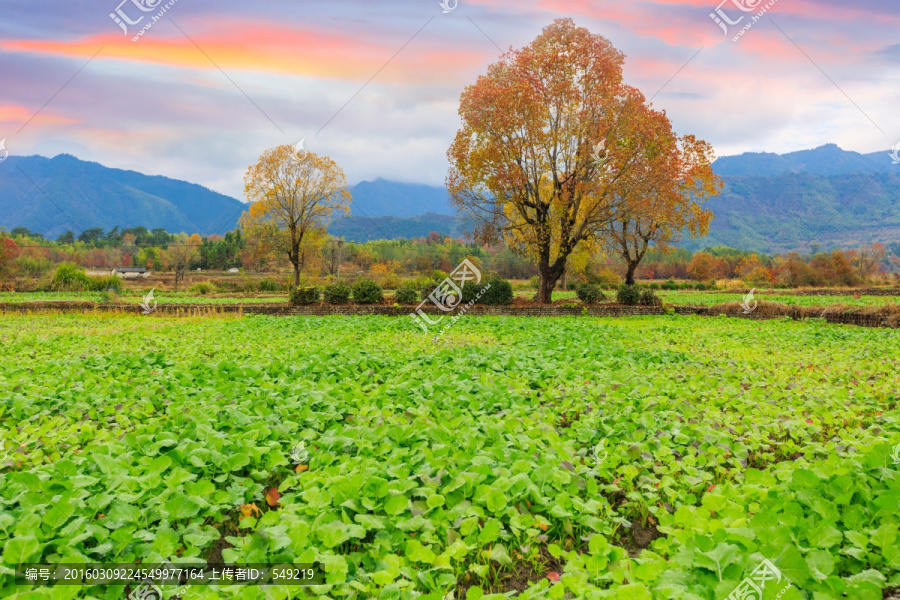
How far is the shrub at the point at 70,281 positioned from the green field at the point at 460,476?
32.2 meters

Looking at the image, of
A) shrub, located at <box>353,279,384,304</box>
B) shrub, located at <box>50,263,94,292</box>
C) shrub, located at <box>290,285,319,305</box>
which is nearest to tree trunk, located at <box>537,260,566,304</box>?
shrub, located at <box>353,279,384,304</box>

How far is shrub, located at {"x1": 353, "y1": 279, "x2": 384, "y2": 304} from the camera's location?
2433 cm

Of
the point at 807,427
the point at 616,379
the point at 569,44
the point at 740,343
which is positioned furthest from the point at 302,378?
the point at 569,44

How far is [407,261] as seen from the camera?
83.6 metres

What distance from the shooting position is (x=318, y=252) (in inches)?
1874

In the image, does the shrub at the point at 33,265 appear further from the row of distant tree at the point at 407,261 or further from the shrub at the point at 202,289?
the shrub at the point at 202,289

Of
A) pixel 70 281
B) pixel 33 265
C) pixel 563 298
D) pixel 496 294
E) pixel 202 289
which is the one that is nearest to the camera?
pixel 496 294

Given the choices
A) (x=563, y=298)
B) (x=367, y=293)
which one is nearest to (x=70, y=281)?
(x=367, y=293)

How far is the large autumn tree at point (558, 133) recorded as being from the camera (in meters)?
23.6

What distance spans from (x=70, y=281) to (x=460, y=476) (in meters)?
41.9

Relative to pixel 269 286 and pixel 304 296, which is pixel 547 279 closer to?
pixel 304 296

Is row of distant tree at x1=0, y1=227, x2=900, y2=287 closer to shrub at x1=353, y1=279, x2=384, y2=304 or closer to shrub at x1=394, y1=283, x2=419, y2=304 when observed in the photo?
shrub at x1=394, y1=283, x2=419, y2=304

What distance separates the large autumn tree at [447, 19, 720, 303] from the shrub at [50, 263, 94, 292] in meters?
28.8

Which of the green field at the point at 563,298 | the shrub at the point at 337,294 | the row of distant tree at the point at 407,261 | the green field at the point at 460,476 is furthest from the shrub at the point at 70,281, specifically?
the green field at the point at 460,476
